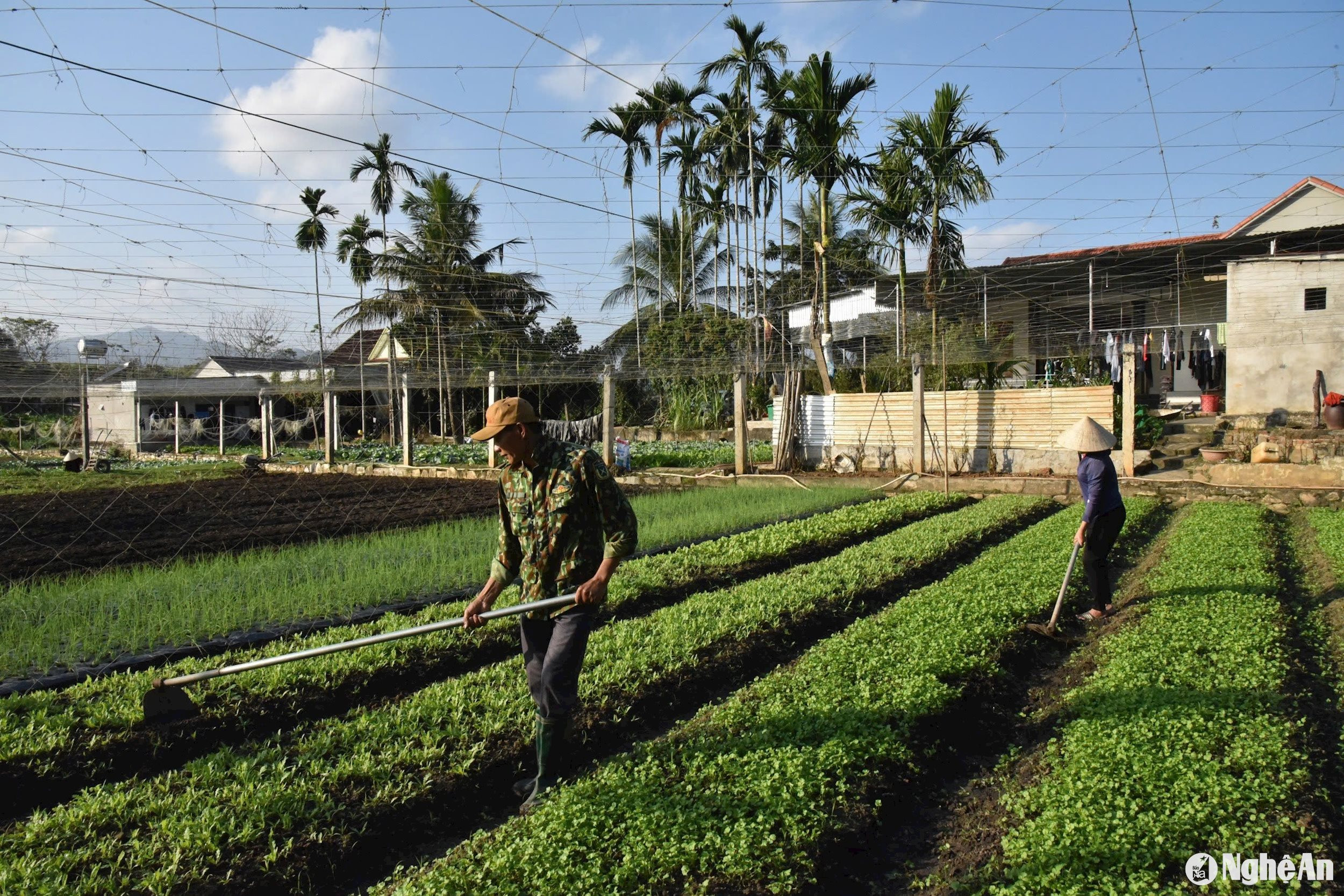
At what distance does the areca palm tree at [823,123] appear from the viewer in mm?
19531

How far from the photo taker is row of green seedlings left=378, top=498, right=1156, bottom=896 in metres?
2.93

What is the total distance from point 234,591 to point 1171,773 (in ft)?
22.4

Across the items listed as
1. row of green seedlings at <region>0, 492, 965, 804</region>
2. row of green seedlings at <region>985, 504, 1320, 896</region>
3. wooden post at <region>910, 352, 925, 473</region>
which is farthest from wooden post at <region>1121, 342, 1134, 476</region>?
row of green seedlings at <region>0, 492, 965, 804</region>

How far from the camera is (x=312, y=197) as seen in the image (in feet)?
106

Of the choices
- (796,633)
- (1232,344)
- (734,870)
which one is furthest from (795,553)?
(1232,344)

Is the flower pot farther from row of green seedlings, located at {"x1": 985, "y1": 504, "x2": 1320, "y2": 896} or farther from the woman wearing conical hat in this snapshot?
row of green seedlings, located at {"x1": 985, "y1": 504, "x2": 1320, "y2": 896}

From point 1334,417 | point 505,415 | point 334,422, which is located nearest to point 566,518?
point 505,415

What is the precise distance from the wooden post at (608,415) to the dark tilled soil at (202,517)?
2470 mm

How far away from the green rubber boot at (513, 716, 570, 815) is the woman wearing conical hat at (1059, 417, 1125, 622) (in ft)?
15.0

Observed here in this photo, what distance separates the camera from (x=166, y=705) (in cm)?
415

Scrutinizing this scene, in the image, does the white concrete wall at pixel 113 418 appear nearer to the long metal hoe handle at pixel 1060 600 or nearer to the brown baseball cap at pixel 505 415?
the brown baseball cap at pixel 505 415

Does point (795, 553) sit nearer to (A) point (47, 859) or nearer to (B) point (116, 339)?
(A) point (47, 859)

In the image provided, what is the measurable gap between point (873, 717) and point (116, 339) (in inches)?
1148

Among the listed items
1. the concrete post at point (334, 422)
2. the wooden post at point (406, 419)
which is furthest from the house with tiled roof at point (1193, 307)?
the concrete post at point (334, 422)
